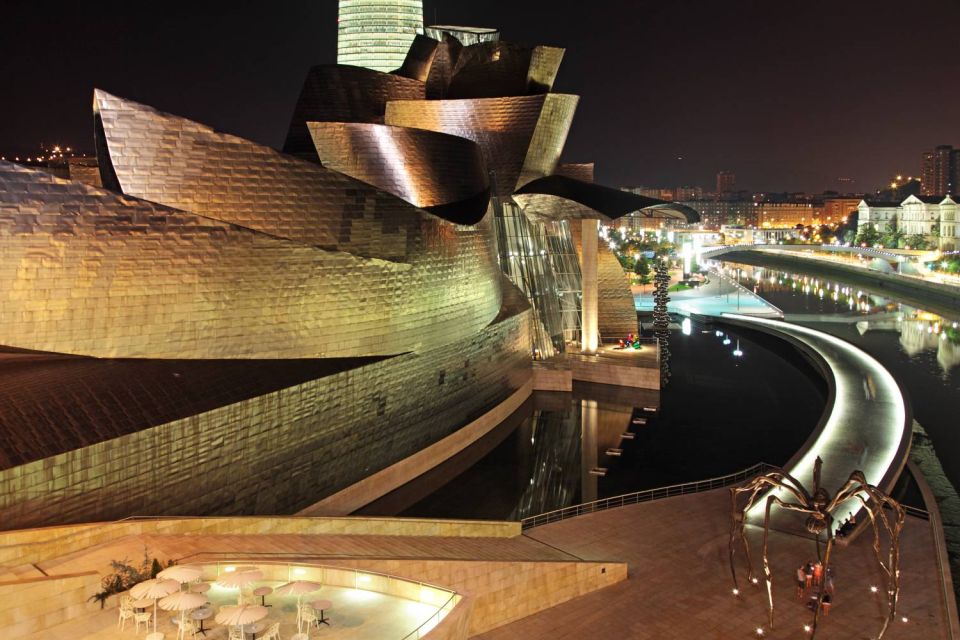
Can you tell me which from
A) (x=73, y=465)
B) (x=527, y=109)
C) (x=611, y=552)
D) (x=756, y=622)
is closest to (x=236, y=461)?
(x=73, y=465)

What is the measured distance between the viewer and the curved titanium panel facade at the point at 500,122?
3203 centimetres

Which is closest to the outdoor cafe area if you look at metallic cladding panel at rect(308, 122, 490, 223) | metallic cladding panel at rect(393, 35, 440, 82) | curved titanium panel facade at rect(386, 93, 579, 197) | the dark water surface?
the dark water surface

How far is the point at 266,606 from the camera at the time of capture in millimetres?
11641

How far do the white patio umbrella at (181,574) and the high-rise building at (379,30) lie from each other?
41063mm

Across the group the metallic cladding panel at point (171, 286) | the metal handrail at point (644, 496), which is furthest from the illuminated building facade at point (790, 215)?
the metallic cladding panel at point (171, 286)

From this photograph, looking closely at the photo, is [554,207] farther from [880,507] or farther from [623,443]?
[880,507]

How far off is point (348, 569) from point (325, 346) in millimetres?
7393

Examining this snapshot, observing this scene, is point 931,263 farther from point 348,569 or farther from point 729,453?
point 348,569

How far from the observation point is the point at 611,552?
16.3m

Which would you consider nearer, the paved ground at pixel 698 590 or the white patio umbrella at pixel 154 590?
the white patio umbrella at pixel 154 590

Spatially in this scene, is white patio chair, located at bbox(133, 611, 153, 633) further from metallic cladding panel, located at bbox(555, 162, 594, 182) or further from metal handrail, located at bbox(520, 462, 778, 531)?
metallic cladding panel, located at bbox(555, 162, 594, 182)

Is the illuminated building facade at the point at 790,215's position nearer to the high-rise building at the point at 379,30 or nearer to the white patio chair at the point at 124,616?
the high-rise building at the point at 379,30

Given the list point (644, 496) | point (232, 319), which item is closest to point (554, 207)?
point (644, 496)

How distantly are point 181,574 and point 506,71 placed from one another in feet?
85.2
